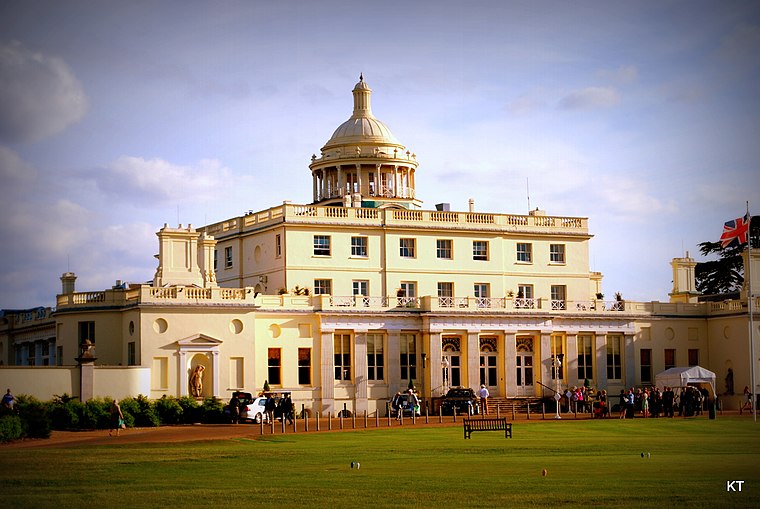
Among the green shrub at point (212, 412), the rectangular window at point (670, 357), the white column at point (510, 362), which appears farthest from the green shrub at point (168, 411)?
the rectangular window at point (670, 357)

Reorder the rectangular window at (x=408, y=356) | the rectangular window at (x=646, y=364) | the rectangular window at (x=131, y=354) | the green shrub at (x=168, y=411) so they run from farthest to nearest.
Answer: the rectangular window at (x=646, y=364) < the rectangular window at (x=408, y=356) < the rectangular window at (x=131, y=354) < the green shrub at (x=168, y=411)

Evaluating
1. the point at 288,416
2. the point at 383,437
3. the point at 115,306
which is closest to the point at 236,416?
the point at 288,416

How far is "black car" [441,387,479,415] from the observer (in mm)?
72562

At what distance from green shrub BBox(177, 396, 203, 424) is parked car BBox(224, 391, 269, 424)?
135 cm

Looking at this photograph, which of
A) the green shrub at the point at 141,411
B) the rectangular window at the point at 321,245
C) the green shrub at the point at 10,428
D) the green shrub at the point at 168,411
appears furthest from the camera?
the rectangular window at the point at 321,245

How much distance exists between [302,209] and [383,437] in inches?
1101

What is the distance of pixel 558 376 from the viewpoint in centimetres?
7956

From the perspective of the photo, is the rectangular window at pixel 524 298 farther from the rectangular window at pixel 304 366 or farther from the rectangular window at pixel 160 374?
the rectangular window at pixel 160 374

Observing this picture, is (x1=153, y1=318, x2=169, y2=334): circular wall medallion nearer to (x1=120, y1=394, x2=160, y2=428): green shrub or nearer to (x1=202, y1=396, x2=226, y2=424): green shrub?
(x1=202, y1=396, x2=226, y2=424): green shrub

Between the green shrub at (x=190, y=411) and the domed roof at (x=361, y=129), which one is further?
the domed roof at (x=361, y=129)

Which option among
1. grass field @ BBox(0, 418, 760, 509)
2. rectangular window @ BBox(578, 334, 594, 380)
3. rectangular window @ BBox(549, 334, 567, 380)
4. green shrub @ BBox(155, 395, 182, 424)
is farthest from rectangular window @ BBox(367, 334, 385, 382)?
grass field @ BBox(0, 418, 760, 509)

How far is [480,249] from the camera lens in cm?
8188

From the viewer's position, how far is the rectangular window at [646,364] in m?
82.7

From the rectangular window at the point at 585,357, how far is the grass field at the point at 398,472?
27.9 m
